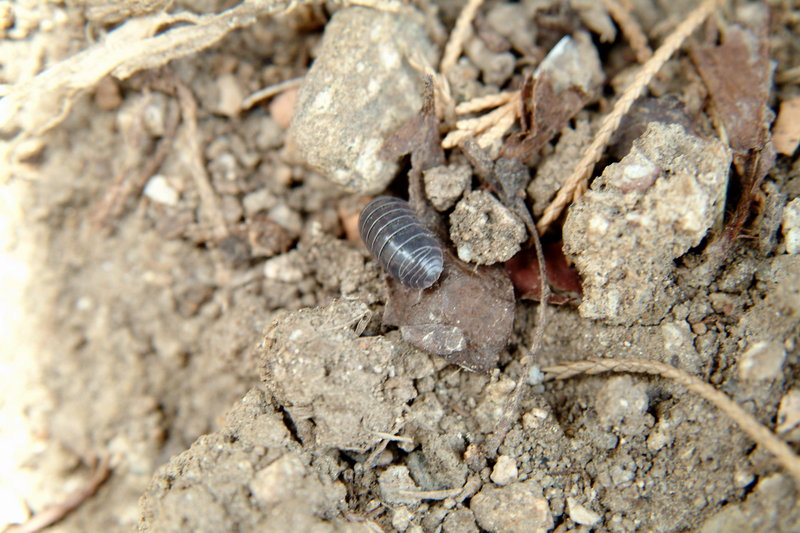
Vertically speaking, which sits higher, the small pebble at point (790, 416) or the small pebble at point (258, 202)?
the small pebble at point (258, 202)

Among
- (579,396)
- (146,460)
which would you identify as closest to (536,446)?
(579,396)

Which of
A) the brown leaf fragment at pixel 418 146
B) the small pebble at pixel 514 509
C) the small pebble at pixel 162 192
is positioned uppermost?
the brown leaf fragment at pixel 418 146

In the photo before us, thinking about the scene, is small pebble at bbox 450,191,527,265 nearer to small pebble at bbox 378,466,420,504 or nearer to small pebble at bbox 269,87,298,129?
small pebble at bbox 378,466,420,504

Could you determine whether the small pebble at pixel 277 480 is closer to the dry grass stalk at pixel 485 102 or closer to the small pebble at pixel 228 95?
the dry grass stalk at pixel 485 102

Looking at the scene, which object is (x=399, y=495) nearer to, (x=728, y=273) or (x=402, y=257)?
(x=402, y=257)

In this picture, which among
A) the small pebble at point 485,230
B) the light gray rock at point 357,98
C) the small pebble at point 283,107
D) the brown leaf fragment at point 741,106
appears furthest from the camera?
the small pebble at point 283,107

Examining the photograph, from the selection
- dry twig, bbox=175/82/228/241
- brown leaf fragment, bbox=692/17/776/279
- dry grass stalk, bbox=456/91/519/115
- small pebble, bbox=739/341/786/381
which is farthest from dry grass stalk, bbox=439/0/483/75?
small pebble, bbox=739/341/786/381

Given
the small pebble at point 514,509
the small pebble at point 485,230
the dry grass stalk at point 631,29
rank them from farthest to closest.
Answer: the dry grass stalk at point 631,29, the small pebble at point 485,230, the small pebble at point 514,509

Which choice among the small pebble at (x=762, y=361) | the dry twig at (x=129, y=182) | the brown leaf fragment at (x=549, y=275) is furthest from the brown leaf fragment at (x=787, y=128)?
the dry twig at (x=129, y=182)
